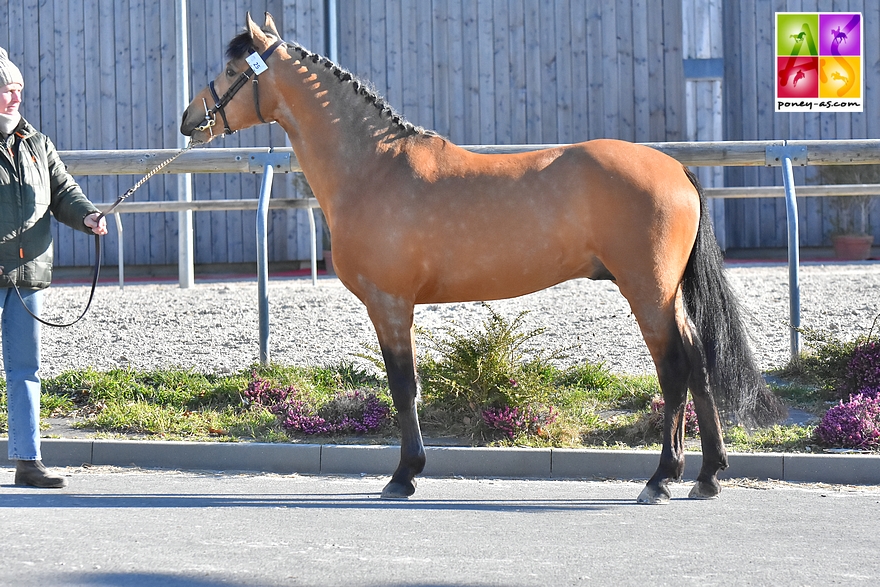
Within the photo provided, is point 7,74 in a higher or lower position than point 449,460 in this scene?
higher

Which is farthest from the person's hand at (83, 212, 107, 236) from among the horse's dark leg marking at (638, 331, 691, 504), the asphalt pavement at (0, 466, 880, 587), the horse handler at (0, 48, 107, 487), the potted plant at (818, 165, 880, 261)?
the potted plant at (818, 165, 880, 261)

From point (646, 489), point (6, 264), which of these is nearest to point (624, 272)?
point (646, 489)

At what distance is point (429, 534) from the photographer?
12.7 feet

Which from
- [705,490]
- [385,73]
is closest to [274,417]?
[705,490]

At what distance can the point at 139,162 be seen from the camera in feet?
23.5

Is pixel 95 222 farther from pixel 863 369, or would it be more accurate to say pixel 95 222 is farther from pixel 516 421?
pixel 863 369

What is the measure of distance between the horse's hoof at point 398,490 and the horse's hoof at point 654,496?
42.9 inches

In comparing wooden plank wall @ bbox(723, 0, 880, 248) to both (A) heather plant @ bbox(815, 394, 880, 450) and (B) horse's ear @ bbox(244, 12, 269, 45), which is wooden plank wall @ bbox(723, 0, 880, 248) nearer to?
(A) heather plant @ bbox(815, 394, 880, 450)

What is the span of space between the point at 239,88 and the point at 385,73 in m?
8.83

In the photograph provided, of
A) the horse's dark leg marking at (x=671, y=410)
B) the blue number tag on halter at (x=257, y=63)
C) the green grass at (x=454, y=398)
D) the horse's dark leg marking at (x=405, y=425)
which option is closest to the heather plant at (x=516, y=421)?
the green grass at (x=454, y=398)

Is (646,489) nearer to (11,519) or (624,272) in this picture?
(624,272)

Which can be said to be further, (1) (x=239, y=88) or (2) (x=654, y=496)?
(1) (x=239, y=88)

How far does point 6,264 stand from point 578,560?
3.07m

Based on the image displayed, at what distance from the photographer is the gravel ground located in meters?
7.42
